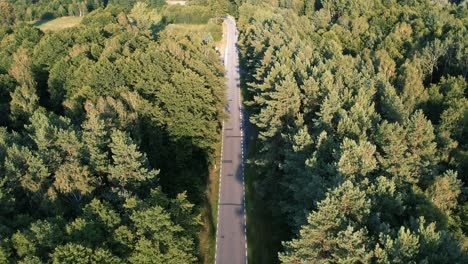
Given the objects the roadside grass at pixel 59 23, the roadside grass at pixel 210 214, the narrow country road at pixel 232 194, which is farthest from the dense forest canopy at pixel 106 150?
the roadside grass at pixel 59 23

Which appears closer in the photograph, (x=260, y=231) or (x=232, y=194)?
(x=260, y=231)

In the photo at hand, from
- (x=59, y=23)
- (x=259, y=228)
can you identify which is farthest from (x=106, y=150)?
(x=59, y=23)

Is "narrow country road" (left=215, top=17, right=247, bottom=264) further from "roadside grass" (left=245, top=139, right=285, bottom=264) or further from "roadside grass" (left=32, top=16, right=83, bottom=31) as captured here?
"roadside grass" (left=32, top=16, right=83, bottom=31)

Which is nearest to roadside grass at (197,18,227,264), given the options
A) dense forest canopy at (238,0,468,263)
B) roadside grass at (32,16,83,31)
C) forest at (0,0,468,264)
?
forest at (0,0,468,264)

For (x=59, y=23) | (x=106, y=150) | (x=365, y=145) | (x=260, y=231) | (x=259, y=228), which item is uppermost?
(x=365, y=145)

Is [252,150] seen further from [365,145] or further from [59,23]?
[59,23]

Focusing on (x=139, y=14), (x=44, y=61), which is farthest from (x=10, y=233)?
(x=139, y=14)
